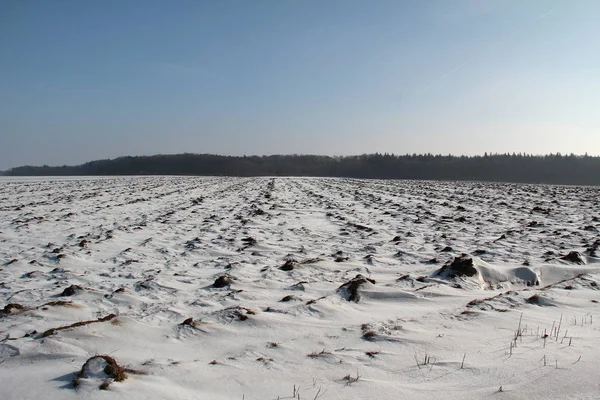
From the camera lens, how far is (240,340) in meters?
3.77

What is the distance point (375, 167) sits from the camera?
121 m

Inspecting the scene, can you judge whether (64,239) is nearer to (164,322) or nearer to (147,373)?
(164,322)

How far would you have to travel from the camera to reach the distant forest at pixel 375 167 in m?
98.6

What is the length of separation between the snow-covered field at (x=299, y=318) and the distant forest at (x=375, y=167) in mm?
93146

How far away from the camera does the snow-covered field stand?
2.89m

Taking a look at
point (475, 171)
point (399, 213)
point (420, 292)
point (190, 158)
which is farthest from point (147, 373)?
point (190, 158)

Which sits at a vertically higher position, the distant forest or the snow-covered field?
the distant forest

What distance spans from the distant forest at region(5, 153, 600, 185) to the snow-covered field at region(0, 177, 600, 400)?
306ft

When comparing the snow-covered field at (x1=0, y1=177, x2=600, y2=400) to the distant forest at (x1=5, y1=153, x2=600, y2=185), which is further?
the distant forest at (x1=5, y1=153, x2=600, y2=185)

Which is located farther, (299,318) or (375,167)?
(375,167)

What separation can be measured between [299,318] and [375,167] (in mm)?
119407

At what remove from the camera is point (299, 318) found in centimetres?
435

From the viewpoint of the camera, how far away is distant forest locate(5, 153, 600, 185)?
9862cm

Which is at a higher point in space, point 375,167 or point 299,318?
point 375,167
